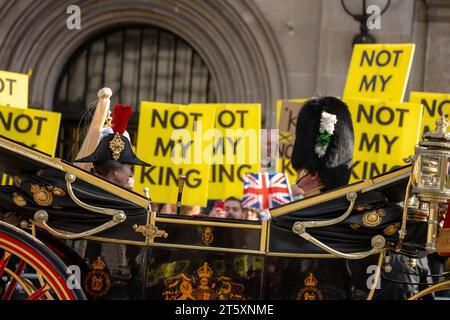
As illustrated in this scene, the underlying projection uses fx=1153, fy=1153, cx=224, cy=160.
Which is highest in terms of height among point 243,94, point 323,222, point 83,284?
point 243,94

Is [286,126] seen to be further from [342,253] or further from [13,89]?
[342,253]

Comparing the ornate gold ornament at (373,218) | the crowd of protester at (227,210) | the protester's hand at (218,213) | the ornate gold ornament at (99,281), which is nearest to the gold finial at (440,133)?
the ornate gold ornament at (373,218)

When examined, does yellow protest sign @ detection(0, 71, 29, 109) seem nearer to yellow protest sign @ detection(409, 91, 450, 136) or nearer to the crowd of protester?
the crowd of protester

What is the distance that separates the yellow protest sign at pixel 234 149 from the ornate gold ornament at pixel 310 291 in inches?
162

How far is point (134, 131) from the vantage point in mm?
14445

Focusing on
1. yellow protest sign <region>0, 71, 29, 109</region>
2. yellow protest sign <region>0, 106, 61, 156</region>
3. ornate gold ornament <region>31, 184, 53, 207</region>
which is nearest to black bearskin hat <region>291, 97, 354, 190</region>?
ornate gold ornament <region>31, 184, 53, 207</region>

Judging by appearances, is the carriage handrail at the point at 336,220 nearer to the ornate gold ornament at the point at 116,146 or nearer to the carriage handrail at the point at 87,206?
the carriage handrail at the point at 87,206

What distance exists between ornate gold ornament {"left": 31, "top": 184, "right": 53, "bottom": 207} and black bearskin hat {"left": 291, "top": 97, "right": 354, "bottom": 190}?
5.23 feet

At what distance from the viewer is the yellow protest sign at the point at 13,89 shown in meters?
10.3

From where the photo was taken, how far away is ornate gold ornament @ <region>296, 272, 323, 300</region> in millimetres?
5730

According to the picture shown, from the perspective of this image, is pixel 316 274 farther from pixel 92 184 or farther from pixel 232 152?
pixel 232 152

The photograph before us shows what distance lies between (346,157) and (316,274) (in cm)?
115
